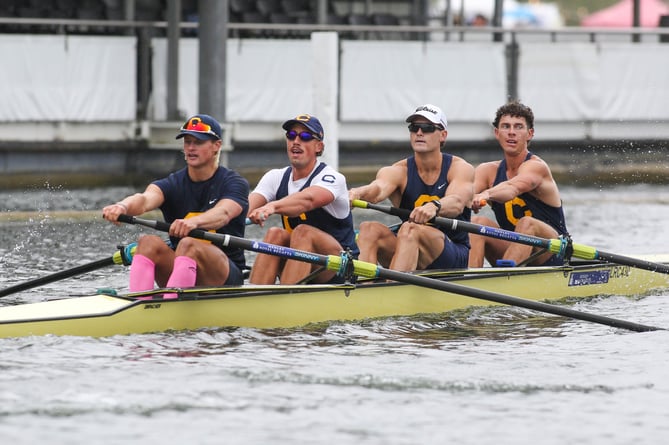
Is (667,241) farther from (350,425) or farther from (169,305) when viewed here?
(350,425)

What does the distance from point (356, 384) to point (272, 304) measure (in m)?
1.53

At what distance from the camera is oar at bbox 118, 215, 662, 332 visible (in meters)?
9.45

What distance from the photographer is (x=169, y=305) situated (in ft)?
30.5

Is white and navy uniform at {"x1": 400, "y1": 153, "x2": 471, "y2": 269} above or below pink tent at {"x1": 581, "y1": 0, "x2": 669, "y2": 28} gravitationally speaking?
below

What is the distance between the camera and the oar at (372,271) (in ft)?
31.0

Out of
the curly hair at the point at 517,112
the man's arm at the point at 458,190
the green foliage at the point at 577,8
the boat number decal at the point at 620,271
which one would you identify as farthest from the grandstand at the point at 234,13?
the green foliage at the point at 577,8

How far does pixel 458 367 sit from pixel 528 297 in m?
2.40

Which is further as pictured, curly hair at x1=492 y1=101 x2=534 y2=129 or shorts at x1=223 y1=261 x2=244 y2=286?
curly hair at x1=492 y1=101 x2=534 y2=129

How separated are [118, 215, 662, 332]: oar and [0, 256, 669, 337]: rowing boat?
0.20 meters

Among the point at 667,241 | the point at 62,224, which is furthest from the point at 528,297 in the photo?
the point at 62,224

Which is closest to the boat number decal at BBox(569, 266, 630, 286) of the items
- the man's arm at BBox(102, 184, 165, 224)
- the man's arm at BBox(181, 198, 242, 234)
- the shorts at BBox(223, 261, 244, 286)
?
the shorts at BBox(223, 261, 244, 286)

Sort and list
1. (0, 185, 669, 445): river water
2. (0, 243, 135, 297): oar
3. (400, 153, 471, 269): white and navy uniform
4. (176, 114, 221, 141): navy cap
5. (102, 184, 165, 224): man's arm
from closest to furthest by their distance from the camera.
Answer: (0, 185, 669, 445): river water → (102, 184, 165, 224): man's arm → (176, 114, 221, 141): navy cap → (0, 243, 135, 297): oar → (400, 153, 471, 269): white and navy uniform

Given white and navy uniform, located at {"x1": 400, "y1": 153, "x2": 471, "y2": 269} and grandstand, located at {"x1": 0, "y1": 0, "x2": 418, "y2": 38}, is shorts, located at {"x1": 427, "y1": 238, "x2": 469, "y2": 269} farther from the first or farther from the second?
grandstand, located at {"x1": 0, "y1": 0, "x2": 418, "y2": 38}

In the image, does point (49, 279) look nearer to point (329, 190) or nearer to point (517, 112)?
point (329, 190)
